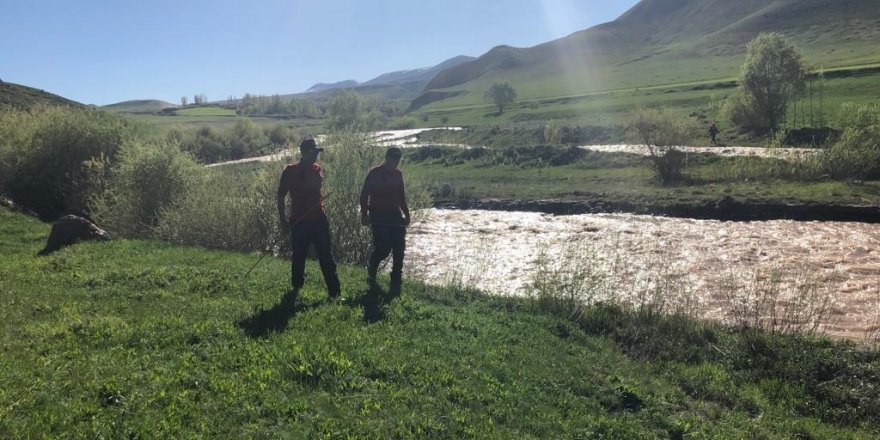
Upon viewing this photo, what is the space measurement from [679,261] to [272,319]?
611 inches

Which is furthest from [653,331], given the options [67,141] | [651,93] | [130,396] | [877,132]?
[651,93]

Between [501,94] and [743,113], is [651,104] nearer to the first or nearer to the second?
[743,113]

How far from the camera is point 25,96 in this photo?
5772 cm

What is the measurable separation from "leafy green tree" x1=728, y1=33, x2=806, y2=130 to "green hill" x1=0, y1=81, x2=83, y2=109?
5730cm

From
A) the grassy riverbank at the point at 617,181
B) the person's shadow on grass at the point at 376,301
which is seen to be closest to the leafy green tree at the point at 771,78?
the grassy riverbank at the point at 617,181

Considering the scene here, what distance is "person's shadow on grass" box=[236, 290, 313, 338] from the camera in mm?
7512

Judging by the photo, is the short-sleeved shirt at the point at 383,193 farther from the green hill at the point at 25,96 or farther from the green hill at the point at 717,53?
the green hill at the point at 717,53

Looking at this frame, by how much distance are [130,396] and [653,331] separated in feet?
27.6

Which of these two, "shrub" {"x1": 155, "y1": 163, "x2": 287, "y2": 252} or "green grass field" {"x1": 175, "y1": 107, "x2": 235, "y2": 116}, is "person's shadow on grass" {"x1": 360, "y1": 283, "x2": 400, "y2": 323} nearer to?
"shrub" {"x1": 155, "y1": 163, "x2": 287, "y2": 252}

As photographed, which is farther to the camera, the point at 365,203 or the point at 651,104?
the point at 651,104

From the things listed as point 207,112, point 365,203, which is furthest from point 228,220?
point 207,112

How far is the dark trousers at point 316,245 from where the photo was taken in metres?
9.35

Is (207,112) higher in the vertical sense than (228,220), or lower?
higher

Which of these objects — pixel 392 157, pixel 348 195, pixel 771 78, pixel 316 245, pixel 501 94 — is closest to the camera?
pixel 316 245
